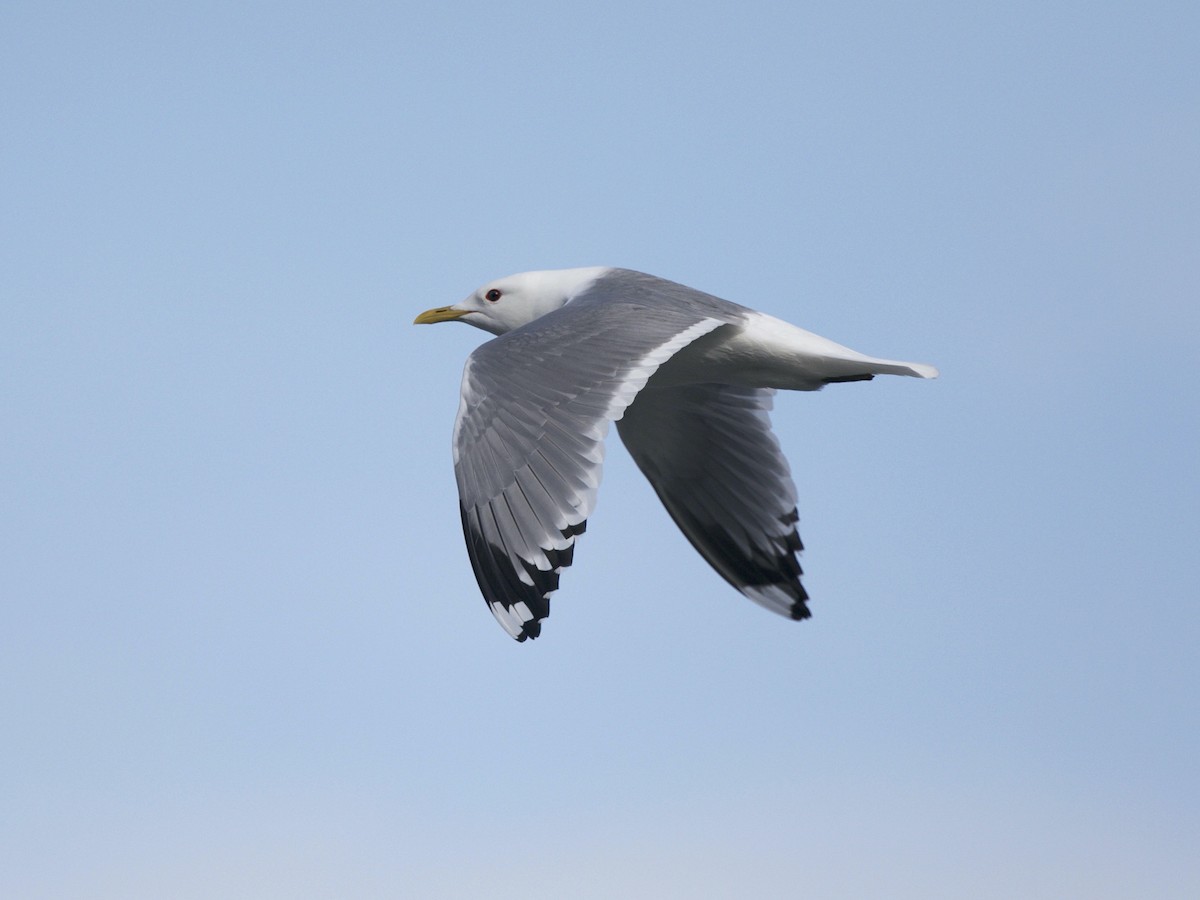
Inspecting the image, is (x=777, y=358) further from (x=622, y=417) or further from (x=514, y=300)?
(x=514, y=300)

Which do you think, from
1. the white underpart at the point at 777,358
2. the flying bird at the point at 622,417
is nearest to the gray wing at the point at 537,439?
the flying bird at the point at 622,417

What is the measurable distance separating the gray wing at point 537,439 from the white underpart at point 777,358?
1.46 feet

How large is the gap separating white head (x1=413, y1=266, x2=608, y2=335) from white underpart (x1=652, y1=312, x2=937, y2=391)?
2.47 feet

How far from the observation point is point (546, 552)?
431cm

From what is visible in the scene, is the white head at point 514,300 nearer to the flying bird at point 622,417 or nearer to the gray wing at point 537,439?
the flying bird at point 622,417

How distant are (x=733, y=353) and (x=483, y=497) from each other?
4.67 ft

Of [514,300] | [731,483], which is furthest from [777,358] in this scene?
[514,300]

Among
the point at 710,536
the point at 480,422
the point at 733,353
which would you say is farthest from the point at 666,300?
the point at 710,536

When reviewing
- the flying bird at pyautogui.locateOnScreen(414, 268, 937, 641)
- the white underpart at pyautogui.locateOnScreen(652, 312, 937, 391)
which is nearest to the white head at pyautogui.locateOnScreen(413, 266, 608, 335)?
the flying bird at pyautogui.locateOnScreen(414, 268, 937, 641)

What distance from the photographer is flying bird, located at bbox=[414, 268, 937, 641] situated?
4.36 m

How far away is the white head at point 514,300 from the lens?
6.18 metres

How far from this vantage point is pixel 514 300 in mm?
6379

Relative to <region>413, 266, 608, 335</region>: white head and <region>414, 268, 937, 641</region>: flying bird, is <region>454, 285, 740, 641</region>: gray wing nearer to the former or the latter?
<region>414, 268, 937, 641</region>: flying bird

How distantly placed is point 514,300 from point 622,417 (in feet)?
3.50
